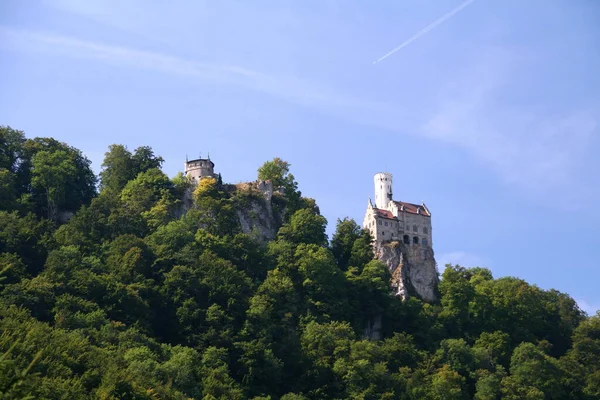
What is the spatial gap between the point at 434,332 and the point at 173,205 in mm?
22672

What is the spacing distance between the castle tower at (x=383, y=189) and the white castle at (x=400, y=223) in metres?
2.16

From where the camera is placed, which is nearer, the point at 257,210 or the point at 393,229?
the point at 257,210

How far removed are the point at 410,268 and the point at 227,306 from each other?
19.1 meters

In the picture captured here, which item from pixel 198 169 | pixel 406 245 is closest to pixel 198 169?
pixel 198 169

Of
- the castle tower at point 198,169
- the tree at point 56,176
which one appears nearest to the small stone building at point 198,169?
the castle tower at point 198,169

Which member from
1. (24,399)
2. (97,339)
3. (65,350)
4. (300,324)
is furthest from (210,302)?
(24,399)

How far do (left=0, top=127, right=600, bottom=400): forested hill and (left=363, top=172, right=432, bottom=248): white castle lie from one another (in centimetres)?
140

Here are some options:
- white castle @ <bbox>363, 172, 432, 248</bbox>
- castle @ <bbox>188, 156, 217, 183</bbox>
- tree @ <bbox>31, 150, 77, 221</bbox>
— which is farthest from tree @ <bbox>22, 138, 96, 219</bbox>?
white castle @ <bbox>363, 172, 432, 248</bbox>

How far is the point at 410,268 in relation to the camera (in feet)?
268

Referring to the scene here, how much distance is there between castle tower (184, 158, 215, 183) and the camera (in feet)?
277

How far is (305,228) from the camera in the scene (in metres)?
81.1

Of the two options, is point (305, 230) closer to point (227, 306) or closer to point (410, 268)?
point (410, 268)

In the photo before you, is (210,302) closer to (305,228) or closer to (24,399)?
(305,228)

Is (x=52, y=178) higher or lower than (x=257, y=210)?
higher
